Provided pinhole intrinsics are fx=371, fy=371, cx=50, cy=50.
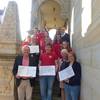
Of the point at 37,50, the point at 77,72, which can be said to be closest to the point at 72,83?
the point at 77,72

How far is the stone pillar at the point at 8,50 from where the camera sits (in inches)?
420

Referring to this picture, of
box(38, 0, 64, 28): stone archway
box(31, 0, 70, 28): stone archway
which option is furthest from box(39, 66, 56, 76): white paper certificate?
box(38, 0, 64, 28): stone archway

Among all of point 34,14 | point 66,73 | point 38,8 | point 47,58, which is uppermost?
point 38,8

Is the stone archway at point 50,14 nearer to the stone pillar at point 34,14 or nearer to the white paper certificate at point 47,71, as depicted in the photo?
the stone pillar at point 34,14

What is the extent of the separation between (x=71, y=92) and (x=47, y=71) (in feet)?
3.47

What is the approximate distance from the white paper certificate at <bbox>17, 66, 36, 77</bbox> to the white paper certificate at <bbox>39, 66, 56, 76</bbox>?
20 cm

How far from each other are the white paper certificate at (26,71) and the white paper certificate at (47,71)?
0.65 feet

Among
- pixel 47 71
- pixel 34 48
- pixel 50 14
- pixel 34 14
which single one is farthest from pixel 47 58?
pixel 50 14

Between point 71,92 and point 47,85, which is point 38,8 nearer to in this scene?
point 47,85

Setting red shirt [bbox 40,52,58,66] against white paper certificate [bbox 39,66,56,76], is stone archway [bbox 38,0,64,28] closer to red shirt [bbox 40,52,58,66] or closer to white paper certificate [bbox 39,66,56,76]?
red shirt [bbox 40,52,58,66]

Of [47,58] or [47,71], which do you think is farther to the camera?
[47,58]

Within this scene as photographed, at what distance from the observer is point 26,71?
32.5ft

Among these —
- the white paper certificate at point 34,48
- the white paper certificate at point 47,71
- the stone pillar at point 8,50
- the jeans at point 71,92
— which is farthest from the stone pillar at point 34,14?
the jeans at point 71,92

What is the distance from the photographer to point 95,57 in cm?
696
